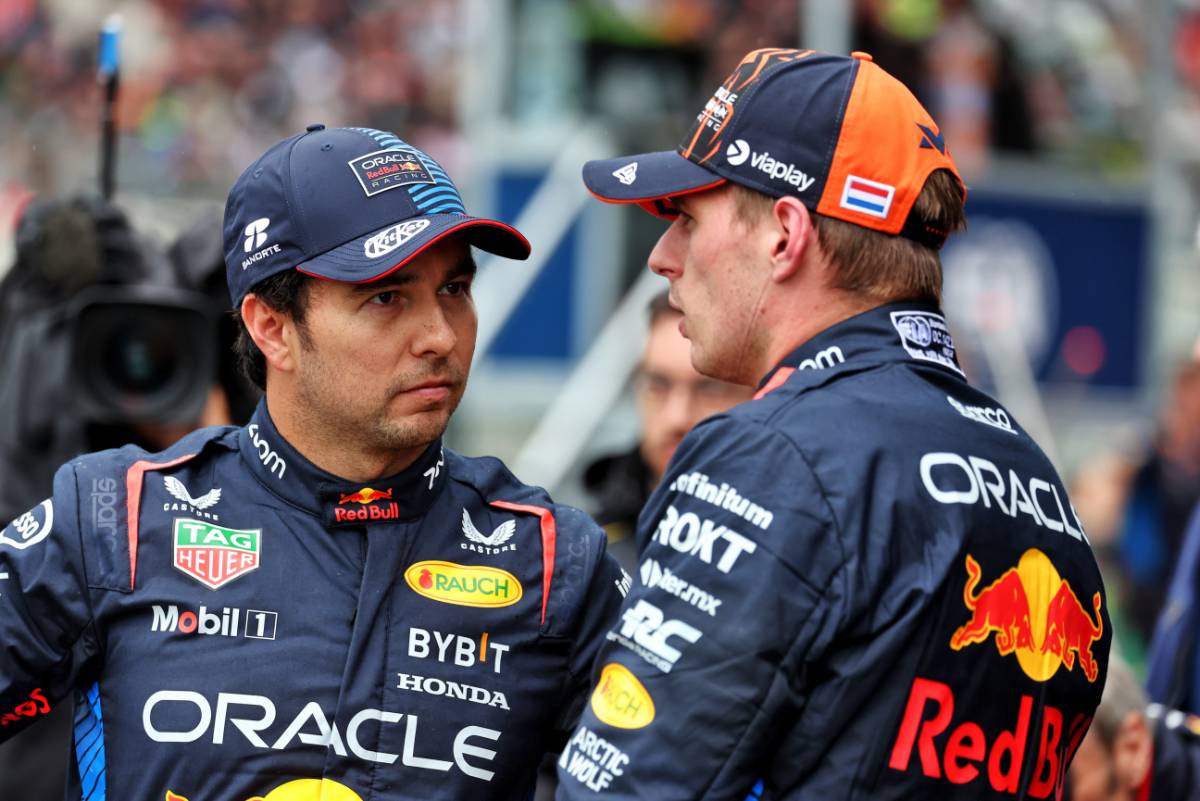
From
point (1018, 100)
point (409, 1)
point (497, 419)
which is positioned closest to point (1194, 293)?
point (1018, 100)

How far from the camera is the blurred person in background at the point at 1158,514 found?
7688mm

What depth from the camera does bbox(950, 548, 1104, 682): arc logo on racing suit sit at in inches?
88.7

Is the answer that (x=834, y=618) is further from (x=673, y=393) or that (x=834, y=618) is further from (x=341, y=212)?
(x=673, y=393)

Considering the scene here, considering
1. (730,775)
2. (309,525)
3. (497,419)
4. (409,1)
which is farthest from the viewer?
(409,1)

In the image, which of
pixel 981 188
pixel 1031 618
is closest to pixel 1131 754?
pixel 1031 618

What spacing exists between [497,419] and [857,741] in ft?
21.8

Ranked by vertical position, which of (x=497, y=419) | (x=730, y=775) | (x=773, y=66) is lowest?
(x=497, y=419)

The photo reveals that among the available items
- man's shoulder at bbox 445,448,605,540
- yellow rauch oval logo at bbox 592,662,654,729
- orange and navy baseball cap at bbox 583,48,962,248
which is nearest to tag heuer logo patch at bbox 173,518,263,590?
man's shoulder at bbox 445,448,605,540

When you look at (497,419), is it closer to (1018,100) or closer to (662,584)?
(1018,100)

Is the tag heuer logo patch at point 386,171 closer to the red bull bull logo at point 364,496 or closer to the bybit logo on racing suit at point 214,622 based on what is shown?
the red bull bull logo at point 364,496

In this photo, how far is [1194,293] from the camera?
10.8 metres

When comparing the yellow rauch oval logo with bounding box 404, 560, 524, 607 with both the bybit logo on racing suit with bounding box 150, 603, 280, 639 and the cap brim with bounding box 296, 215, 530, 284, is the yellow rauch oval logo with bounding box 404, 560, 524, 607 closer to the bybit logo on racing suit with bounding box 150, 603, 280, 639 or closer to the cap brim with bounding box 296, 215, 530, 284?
the bybit logo on racing suit with bounding box 150, 603, 280, 639

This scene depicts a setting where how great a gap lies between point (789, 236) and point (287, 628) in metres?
0.95

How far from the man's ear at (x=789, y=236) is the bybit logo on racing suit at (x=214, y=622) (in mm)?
926
